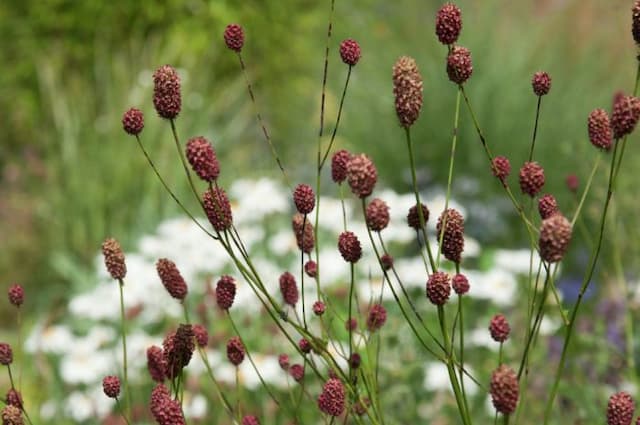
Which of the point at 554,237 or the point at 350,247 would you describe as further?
the point at 350,247

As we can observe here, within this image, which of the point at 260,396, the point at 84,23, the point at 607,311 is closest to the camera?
the point at 260,396

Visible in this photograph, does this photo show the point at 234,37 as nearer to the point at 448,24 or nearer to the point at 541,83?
the point at 448,24

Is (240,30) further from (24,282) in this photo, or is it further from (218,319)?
(24,282)

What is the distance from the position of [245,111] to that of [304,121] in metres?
0.48

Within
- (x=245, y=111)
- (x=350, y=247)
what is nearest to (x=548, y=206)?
(x=350, y=247)

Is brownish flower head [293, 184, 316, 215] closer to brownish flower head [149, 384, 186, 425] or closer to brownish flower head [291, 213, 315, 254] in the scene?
brownish flower head [291, 213, 315, 254]

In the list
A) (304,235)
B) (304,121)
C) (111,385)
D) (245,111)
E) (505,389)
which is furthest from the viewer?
(304,121)

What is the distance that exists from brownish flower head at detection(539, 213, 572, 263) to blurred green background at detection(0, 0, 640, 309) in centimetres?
330

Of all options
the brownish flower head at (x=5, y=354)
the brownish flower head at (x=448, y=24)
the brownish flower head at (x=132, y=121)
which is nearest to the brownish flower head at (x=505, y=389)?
the brownish flower head at (x=448, y=24)

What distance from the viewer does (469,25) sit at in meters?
6.66

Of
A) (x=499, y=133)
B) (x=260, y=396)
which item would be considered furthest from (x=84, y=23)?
(x=260, y=396)

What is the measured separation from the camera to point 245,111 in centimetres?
766

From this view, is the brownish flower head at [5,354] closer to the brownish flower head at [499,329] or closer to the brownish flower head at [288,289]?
the brownish flower head at [288,289]

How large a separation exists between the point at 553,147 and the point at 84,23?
4.82 metres
